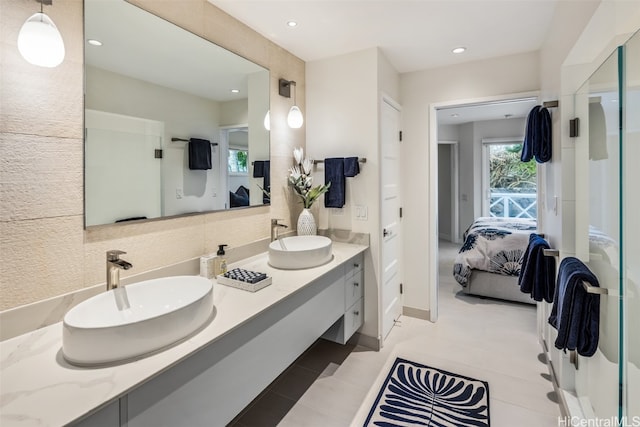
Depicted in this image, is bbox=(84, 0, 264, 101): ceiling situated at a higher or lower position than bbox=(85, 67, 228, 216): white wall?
higher

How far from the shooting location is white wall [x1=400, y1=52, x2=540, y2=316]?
Answer: 2746mm

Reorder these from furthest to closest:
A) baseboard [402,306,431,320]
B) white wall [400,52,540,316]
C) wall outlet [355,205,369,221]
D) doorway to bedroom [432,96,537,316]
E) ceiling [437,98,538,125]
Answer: doorway to bedroom [432,96,537,316] → ceiling [437,98,538,125] → baseboard [402,306,431,320] → white wall [400,52,540,316] → wall outlet [355,205,369,221]

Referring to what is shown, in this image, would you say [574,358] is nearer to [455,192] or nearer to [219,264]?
[219,264]

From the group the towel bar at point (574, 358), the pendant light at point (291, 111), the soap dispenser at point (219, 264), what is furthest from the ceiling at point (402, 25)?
the towel bar at point (574, 358)

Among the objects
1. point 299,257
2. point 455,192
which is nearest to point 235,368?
point 299,257

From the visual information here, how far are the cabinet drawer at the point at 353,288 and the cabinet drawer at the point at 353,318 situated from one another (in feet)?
0.16

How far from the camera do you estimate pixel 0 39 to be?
3.61ft

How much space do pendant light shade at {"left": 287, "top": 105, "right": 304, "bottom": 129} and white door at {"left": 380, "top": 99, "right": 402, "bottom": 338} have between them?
2.15 feet

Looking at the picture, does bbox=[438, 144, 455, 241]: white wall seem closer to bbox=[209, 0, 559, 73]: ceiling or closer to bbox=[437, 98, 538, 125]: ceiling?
bbox=[437, 98, 538, 125]: ceiling

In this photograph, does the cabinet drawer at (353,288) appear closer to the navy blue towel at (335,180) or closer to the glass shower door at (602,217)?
the navy blue towel at (335,180)

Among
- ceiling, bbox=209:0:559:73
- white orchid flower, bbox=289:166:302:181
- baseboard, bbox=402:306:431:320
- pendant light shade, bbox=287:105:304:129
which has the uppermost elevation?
ceiling, bbox=209:0:559:73

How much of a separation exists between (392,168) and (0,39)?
2514 mm

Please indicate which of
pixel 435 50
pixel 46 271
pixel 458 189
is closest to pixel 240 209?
pixel 46 271

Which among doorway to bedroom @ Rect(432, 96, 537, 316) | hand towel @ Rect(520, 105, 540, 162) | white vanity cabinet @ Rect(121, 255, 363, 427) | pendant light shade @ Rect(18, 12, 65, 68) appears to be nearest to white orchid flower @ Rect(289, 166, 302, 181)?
white vanity cabinet @ Rect(121, 255, 363, 427)
